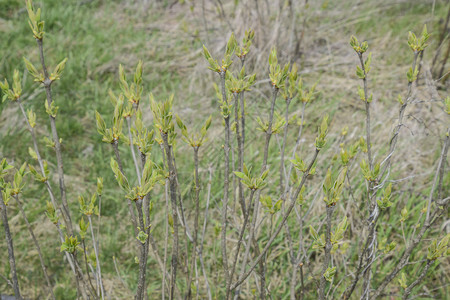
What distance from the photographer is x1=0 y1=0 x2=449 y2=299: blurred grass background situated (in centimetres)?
242

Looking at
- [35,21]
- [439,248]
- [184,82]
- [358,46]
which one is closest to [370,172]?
[439,248]

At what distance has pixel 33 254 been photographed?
2373 mm

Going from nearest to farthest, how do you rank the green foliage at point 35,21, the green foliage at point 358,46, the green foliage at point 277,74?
the green foliage at point 277,74, the green foliage at point 35,21, the green foliage at point 358,46

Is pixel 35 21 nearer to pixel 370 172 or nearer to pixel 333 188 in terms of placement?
pixel 333 188

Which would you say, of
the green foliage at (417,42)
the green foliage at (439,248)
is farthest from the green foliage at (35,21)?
the green foliage at (439,248)

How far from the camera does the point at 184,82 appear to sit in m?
3.84

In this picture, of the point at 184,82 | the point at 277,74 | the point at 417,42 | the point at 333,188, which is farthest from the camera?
the point at 184,82

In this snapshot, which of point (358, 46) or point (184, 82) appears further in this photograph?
point (184, 82)

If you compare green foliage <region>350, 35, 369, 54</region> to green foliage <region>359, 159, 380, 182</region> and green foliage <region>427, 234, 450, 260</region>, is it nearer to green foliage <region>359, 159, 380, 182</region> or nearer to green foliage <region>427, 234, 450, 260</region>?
green foliage <region>359, 159, 380, 182</region>

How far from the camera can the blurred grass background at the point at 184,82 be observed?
2.42 meters

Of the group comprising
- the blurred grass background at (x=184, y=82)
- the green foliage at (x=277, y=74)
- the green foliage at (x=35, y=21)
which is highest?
the green foliage at (x=35, y=21)

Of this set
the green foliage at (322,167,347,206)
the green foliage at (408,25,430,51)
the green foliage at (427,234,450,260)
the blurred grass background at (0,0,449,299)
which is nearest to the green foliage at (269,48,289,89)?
the green foliage at (322,167,347,206)

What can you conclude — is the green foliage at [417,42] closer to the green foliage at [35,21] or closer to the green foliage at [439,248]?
the green foliage at [439,248]

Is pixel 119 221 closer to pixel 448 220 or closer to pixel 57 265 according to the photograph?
pixel 57 265
